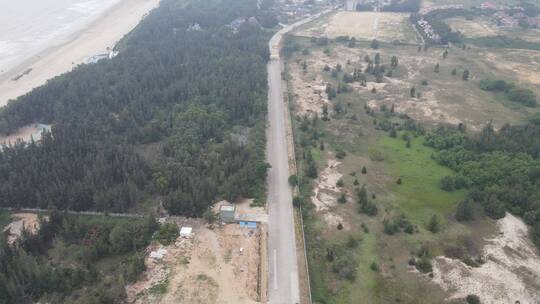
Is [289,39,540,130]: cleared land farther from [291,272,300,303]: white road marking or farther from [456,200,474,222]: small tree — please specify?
[291,272,300,303]: white road marking

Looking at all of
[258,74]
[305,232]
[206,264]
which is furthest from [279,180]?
[258,74]

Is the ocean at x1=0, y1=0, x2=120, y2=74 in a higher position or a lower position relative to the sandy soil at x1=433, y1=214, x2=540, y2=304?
higher

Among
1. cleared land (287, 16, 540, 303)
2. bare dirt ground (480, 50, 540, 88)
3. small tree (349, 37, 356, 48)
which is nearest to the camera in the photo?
cleared land (287, 16, 540, 303)

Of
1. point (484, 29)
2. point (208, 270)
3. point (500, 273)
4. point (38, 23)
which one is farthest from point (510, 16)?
point (38, 23)

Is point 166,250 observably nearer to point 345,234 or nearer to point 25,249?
point 25,249

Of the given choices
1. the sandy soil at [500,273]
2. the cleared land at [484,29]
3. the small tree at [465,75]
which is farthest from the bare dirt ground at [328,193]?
the cleared land at [484,29]

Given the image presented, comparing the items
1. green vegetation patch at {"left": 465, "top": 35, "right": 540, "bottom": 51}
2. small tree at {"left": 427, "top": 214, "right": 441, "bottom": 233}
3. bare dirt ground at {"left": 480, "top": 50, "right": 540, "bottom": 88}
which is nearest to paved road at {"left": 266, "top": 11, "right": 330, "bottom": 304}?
small tree at {"left": 427, "top": 214, "right": 441, "bottom": 233}

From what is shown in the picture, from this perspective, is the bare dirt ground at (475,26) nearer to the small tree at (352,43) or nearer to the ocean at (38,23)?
the small tree at (352,43)
